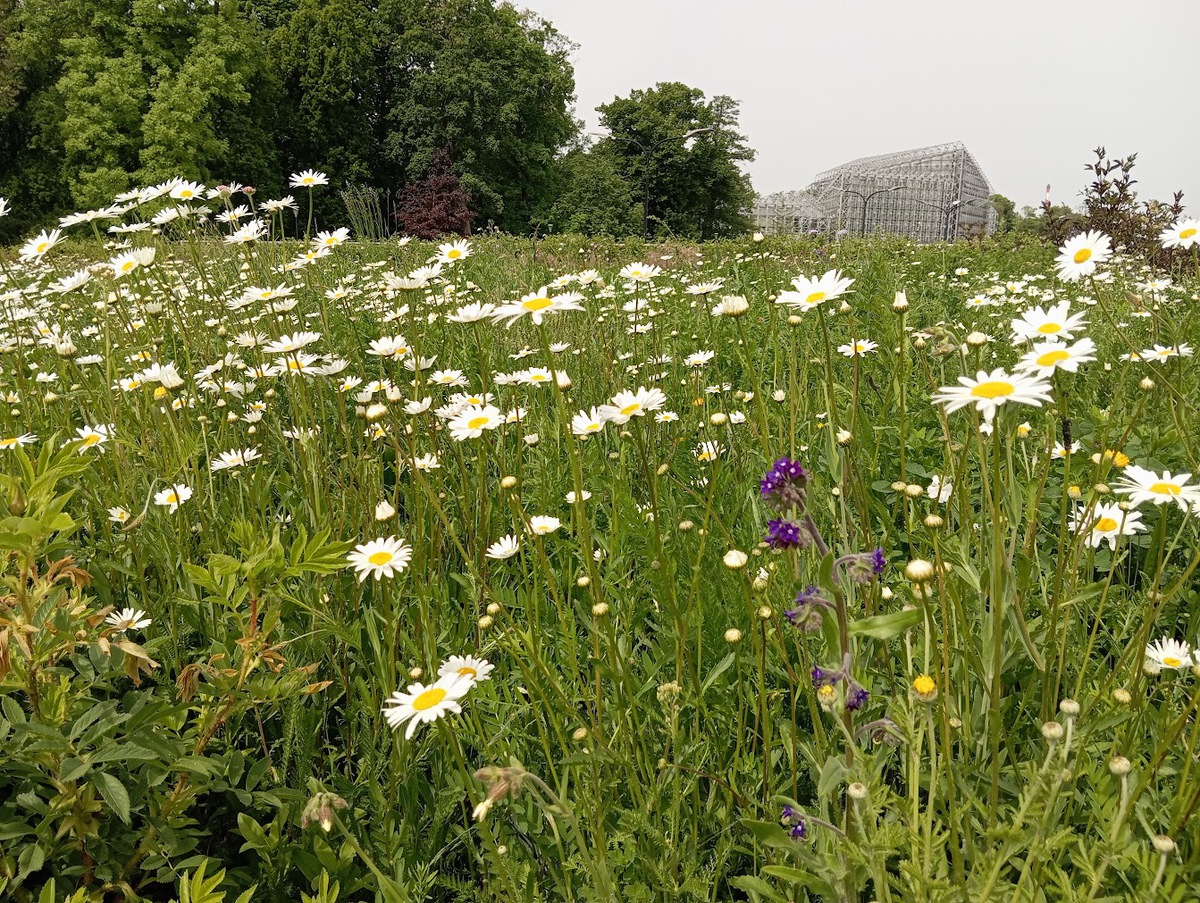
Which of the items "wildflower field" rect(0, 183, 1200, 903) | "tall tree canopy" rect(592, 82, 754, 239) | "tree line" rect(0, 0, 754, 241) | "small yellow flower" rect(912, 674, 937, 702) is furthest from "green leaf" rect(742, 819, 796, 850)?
"tall tree canopy" rect(592, 82, 754, 239)

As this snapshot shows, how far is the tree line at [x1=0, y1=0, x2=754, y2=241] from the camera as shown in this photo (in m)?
22.6

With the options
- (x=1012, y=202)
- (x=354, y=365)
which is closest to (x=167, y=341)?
(x=354, y=365)

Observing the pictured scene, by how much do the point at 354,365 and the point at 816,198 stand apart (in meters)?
44.8

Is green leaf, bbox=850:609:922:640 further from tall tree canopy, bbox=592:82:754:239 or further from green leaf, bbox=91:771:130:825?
tall tree canopy, bbox=592:82:754:239

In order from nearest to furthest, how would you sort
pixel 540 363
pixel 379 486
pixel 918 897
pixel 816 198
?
pixel 918 897
pixel 379 486
pixel 540 363
pixel 816 198

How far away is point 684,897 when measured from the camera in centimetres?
107

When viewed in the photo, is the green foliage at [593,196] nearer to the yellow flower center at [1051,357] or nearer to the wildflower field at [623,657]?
the wildflower field at [623,657]

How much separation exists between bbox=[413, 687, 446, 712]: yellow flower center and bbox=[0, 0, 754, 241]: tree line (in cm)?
1561

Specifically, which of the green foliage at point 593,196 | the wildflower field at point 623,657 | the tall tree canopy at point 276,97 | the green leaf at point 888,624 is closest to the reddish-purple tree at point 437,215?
the green foliage at point 593,196

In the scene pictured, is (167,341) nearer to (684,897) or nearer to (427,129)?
(684,897)

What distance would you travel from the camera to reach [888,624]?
0.74 meters

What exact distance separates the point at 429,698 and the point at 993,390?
0.77 m

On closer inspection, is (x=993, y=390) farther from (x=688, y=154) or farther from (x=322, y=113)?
(x=688, y=154)

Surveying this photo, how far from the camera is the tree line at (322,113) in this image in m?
22.6
